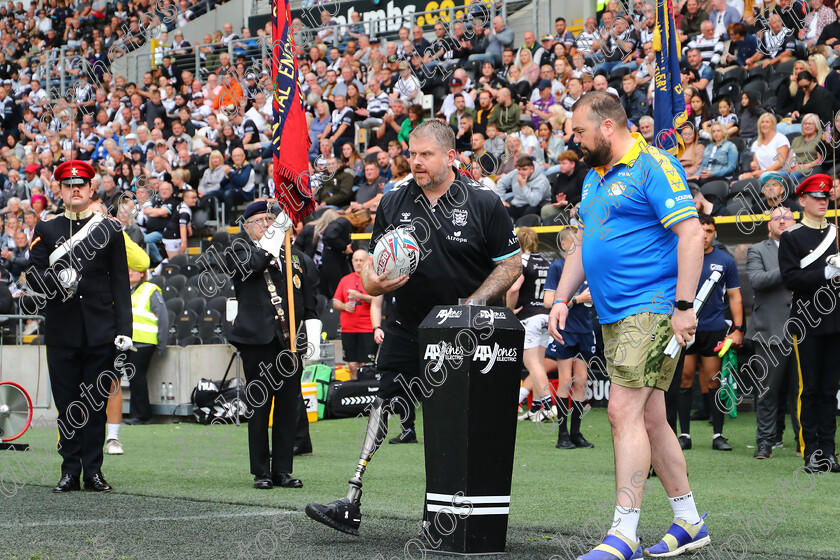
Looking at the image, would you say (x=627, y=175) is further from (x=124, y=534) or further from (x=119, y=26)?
(x=119, y=26)

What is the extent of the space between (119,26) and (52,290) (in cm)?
2086

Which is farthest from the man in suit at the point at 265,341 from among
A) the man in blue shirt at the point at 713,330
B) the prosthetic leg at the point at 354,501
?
the man in blue shirt at the point at 713,330

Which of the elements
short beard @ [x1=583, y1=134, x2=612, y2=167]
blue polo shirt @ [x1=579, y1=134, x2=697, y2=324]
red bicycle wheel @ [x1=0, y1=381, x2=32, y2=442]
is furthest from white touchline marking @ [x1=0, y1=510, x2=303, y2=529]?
red bicycle wheel @ [x1=0, y1=381, x2=32, y2=442]

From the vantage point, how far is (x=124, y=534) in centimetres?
541

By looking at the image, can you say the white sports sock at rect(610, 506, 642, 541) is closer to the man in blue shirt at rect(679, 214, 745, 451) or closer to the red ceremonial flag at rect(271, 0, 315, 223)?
the red ceremonial flag at rect(271, 0, 315, 223)

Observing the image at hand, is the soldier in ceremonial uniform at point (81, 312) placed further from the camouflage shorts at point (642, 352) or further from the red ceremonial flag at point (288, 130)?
the camouflage shorts at point (642, 352)

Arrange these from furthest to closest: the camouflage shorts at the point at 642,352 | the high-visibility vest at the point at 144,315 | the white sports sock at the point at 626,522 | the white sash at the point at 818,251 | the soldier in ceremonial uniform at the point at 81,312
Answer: the high-visibility vest at the point at 144,315 < the white sash at the point at 818,251 < the soldier in ceremonial uniform at the point at 81,312 < the camouflage shorts at the point at 642,352 < the white sports sock at the point at 626,522

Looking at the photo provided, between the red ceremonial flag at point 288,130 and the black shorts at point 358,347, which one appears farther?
the black shorts at point 358,347

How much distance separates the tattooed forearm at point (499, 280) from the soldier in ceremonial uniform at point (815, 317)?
3.49 meters

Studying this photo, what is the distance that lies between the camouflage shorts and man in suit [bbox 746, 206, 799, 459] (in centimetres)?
471

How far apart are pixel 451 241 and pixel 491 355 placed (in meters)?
0.78

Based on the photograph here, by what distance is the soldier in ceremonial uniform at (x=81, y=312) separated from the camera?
732 cm

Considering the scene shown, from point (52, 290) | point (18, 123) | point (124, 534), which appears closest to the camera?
point (124, 534)

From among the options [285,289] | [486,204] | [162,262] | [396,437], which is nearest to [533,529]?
[486,204]
